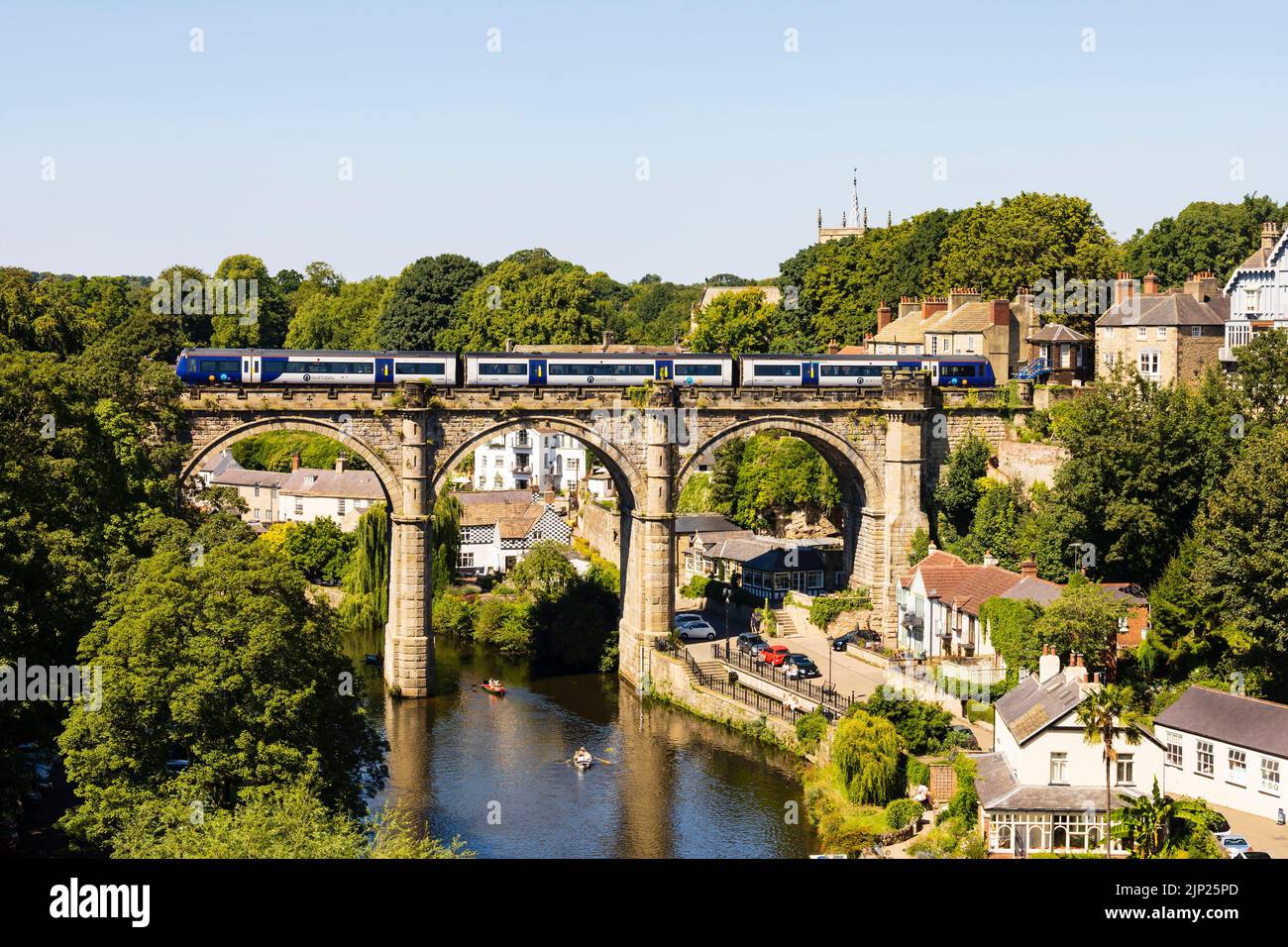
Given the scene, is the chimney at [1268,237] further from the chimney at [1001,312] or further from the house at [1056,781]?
the house at [1056,781]

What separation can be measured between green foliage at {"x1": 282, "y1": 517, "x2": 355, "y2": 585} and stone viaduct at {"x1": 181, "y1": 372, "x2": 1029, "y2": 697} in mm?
16884

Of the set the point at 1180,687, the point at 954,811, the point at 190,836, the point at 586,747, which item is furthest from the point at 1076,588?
the point at 190,836

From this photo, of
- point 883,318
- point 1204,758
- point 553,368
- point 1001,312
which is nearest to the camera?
point 1204,758

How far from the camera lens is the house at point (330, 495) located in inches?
3615

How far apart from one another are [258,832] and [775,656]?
3478 centimetres

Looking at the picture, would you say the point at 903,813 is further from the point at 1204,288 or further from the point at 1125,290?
the point at 1125,290

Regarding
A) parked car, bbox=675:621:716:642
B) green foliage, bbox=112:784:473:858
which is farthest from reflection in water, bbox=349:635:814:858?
green foliage, bbox=112:784:473:858

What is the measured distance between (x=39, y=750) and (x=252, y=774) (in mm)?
10903

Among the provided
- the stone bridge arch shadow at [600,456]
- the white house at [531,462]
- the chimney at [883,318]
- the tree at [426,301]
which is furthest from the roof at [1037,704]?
the tree at [426,301]

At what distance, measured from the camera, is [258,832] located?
3022cm

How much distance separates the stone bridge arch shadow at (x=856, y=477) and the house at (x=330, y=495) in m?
31.0

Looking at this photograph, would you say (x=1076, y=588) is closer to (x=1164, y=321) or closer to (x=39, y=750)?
(x=1164, y=321)

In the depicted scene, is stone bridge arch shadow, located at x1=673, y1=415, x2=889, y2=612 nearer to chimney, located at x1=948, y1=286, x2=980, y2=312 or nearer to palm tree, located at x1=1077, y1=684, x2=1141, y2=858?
chimney, located at x1=948, y1=286, x2=980, y2=312

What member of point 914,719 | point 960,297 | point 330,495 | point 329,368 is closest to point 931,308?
point 960,297
